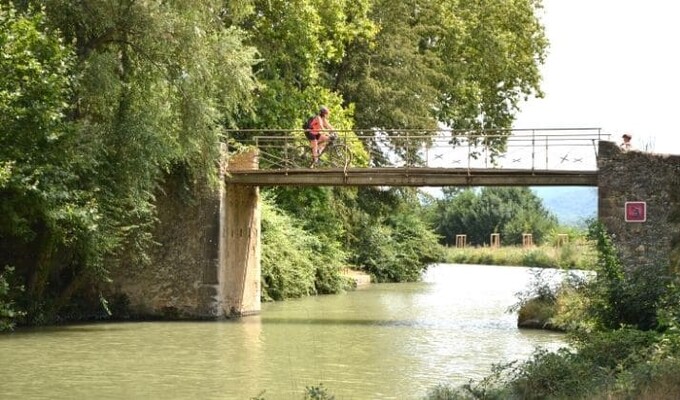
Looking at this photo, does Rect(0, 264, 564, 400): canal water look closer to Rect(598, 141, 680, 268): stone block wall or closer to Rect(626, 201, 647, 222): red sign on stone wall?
Rect(598, 141, 680, 268): stone block wall

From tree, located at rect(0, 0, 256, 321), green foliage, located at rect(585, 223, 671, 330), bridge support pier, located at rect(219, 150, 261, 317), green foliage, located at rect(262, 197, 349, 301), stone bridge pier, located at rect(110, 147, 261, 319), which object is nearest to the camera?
green foliage, located at rect(585, 223, 671, 330)

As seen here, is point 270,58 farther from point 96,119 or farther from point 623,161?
point 623,161

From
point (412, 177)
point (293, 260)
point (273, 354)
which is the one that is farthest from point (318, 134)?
point (273, 354)

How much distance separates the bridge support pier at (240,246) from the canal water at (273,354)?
64cm

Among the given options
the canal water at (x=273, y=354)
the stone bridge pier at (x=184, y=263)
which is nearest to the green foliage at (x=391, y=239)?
the canal water at (x=273, y=354)

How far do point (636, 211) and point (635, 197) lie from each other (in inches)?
10.9

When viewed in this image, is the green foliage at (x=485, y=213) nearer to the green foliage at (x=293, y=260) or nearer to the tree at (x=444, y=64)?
the tree at (x=444, y=64)

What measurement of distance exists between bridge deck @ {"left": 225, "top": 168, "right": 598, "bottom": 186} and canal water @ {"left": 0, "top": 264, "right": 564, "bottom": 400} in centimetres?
295

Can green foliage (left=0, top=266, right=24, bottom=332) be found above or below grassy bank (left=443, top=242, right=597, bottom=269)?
below

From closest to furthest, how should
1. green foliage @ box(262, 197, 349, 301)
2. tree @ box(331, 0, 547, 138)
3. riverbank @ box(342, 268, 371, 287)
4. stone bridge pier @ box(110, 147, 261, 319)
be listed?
stone bridge pier @ box(110, 147, 261, 319)
green foliage @ box(262, 197, 349, 301)
tree @ box(331, 0, 547, 138)
riverbank @ box(342, 268, 371, 287)

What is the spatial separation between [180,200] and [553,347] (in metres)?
9.48

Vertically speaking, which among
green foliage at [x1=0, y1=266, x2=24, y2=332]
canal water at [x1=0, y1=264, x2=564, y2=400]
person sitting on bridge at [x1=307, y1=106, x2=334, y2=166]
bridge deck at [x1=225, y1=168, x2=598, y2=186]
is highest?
person sitting on bridge at [x1=307, y1=106, x2=334, y2=166]

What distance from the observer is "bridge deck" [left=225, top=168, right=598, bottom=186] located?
23.1 meters

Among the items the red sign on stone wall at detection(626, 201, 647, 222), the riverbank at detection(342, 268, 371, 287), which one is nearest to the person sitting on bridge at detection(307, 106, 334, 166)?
the red sign on stone wall at detection(626, 201, 647, 222)
